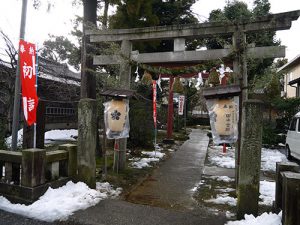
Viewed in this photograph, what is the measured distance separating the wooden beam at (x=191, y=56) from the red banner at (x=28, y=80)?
7.43ft

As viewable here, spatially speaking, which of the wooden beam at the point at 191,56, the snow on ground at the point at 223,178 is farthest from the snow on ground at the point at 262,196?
the wooden beam at the point at 191,56

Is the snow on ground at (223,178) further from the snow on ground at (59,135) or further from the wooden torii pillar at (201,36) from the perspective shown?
the snow on ground at (59,135)

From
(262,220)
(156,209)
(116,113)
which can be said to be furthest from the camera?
(116,113)

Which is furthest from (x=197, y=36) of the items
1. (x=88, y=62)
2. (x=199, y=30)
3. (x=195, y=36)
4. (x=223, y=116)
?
(x=88, y=62)

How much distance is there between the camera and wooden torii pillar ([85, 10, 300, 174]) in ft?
21.0

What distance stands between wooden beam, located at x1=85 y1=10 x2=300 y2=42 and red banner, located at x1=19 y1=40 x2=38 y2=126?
232 centimetres

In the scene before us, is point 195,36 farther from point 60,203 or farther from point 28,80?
point 60,203

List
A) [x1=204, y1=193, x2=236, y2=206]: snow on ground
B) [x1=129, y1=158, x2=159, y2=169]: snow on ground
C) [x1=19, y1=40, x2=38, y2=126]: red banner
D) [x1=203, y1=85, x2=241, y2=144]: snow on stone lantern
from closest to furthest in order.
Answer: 1. [x1=203, y1=85, x2=241, y2=144]: snow on stone lantern
2. [x1=204, y1=193, x2=236, y2=206]: snow on ground
3. [x1=19, y1=40, x2=38, y2=126]: red banner
4. [x1=129, y1=158, x2=159, y2=169]: snow on ground

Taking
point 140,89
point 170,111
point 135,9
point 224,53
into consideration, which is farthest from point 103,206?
point 140,89

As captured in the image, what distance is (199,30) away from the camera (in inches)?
281

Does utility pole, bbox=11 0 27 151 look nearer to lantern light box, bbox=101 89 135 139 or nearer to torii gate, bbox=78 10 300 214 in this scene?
torii gate, bbox=78 10 300 214

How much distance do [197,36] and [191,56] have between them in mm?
534

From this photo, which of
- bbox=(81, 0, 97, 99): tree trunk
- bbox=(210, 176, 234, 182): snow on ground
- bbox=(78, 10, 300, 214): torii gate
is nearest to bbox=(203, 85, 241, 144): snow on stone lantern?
bbox=(78, 10, 300, 214): torii gate

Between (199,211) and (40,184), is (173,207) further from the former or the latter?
(40,184)
